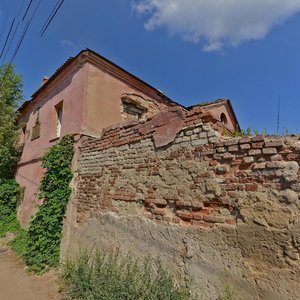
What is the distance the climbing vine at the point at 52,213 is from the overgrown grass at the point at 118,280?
1.34 meters

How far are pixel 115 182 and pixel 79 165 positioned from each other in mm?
1695

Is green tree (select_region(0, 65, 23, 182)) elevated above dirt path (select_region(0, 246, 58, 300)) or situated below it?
A: above

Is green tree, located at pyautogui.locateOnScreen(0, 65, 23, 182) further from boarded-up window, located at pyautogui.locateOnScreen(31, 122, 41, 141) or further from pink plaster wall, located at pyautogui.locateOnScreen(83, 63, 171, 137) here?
pink plaster wall, located at pyautogui.locateOnScreen(83, 63, 171, 137)

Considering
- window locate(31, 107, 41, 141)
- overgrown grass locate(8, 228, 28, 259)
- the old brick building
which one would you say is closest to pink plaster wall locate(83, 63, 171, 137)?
the old brick building

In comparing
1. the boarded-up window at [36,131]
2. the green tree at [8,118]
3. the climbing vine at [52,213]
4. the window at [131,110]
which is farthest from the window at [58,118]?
the green tree at [8,118]

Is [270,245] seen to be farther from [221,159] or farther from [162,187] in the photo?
[162,187]

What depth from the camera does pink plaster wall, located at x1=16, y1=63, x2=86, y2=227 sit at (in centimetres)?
699

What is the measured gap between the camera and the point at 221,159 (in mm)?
3285

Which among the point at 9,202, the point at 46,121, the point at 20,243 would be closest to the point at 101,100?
the point at 46,121

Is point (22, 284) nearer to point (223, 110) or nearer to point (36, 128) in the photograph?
point (36, 128)

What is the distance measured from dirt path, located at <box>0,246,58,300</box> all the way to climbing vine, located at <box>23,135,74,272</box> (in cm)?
30

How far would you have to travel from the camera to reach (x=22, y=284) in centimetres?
517

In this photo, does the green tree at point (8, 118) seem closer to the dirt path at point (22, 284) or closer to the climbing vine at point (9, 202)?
the climbing vine at point (9, 202)

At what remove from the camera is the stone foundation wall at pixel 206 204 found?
268cm
